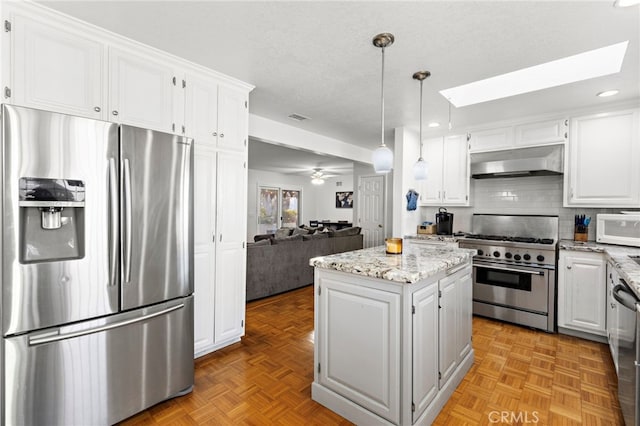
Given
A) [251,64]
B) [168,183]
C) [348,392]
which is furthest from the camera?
[251,64]

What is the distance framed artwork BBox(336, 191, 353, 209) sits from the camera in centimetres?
1062

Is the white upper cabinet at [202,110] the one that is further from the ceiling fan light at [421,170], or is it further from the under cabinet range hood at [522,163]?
the under cabinet range hood at [522,163]

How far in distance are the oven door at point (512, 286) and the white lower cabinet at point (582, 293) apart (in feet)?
0.51

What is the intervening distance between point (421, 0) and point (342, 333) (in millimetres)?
2001

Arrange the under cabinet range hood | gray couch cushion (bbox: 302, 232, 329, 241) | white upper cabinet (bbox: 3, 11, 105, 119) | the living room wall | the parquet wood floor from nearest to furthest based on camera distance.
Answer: white upper cabinet (bbox: 3, 11, 105, 119)
the parquet wood floor
the under cabinet range hood
gray couch cushion (bbox: 302, 232, 329, 241)
the living room wall

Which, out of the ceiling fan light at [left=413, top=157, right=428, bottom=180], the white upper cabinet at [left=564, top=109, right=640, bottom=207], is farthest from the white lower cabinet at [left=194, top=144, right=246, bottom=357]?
the white upper cabinet at [left=564, top=109, right=640, bottom=207]

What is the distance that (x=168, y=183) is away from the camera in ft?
6.54

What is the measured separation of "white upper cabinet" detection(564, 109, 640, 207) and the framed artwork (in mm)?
Result: 7433

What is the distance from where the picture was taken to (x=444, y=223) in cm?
425

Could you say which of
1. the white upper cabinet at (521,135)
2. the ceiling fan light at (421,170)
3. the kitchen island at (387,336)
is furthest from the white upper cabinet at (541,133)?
the kitchen island at (387,336)

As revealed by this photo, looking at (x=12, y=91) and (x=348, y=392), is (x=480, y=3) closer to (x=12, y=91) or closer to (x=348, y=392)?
(x=348, y=392)

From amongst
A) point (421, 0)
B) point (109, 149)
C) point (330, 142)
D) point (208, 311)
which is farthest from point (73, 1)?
point (330, 142)

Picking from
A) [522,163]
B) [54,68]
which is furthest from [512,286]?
[54,68]

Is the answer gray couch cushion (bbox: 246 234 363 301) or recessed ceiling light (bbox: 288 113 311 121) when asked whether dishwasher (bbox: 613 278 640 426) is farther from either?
gray couch cushion (bbox: 246 234 363 301)
